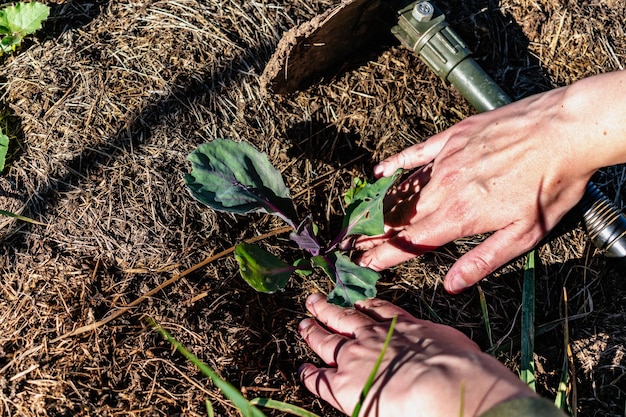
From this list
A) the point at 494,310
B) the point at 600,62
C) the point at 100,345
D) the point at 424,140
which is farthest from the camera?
the point at 600,62

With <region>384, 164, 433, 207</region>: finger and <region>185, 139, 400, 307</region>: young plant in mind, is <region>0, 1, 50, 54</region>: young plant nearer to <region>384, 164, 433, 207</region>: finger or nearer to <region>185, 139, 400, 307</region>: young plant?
<region>185, 139, 400, 307</region>: young plant

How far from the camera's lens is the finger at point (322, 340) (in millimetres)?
2002

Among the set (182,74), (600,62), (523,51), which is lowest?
(600,62)

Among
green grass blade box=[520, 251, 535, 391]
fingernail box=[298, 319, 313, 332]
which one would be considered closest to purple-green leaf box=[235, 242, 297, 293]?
fingernail box=[298, 319, 313, 332]

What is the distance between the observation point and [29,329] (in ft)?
6.58

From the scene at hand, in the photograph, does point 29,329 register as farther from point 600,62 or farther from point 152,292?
point 600,62

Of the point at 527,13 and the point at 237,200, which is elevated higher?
the point at 237,200

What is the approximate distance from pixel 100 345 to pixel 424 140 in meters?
1.51

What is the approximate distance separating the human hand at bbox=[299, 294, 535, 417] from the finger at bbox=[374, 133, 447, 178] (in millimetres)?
543

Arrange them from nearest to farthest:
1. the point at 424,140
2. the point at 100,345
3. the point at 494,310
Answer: the point at 100,345 → the point at 494,310 → the point at 424,140

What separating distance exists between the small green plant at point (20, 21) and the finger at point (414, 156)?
1.50 meters

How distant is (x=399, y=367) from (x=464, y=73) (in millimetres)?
1275

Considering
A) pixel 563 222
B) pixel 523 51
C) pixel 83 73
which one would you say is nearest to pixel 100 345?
pixel 83 73

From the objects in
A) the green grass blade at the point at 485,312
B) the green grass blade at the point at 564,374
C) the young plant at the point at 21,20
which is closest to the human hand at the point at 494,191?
the green grass blade at the point at 485,312
